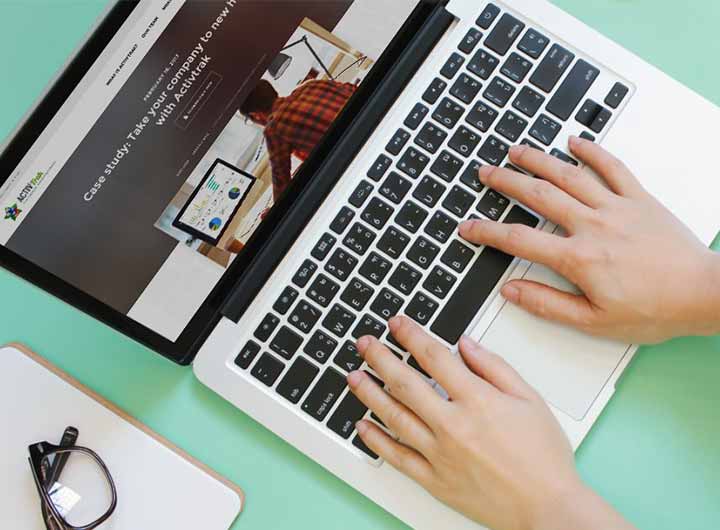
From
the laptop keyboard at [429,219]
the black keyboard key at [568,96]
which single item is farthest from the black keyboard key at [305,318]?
the black keyboard key at [568,96]

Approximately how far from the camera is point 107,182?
646mm

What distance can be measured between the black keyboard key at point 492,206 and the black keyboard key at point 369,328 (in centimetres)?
16

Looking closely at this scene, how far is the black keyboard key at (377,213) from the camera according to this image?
0.70 m

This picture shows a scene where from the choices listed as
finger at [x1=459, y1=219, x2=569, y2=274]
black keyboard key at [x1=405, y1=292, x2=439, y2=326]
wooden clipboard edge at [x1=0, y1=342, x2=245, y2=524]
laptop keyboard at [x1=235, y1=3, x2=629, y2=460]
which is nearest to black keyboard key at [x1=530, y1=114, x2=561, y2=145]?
laptop keyboard at [x1=235, y1=3, x2=629, y2=460]

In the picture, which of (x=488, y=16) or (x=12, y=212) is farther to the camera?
(x=488, y=16)

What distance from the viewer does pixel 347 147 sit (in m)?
0.72

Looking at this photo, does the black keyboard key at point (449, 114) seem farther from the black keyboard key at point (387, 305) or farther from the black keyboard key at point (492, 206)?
the black keyboard key at point (387, 305)

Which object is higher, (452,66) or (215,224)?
(452,66)

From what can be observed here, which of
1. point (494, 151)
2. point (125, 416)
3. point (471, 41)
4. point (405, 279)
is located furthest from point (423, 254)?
point (125, 416)

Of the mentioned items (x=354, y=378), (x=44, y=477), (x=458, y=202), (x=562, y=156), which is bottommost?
(x=44, y=477)

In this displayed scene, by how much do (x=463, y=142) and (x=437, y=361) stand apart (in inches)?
9.0

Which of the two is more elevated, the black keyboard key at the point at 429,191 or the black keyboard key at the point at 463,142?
the black keyboard key at the point at 463,142

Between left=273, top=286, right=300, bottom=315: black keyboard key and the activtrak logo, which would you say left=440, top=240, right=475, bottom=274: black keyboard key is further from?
the activtrak logo

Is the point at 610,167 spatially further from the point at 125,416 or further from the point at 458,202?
the point at 125,416
